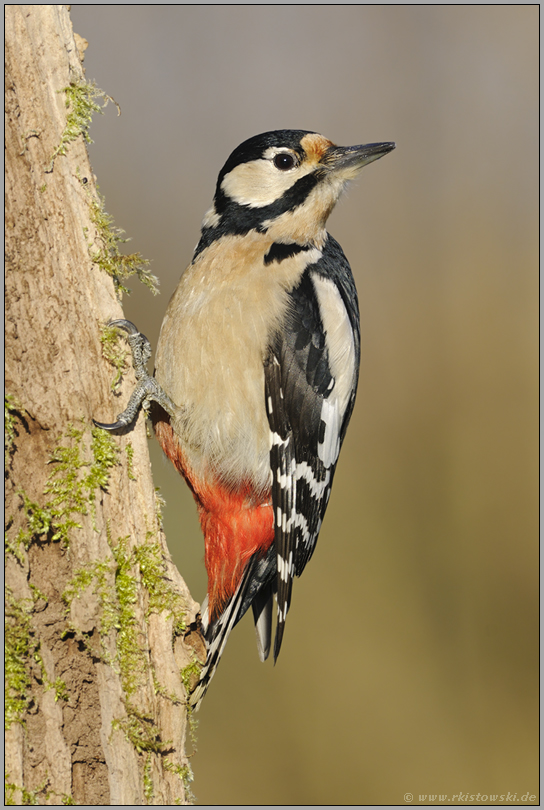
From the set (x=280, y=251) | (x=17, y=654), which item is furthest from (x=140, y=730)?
(x=280, y=251)

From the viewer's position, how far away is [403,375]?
4168 millimetres

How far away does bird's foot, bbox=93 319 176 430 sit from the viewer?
1.83 metres

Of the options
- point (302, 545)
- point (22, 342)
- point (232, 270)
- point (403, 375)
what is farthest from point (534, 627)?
point (22, 342)

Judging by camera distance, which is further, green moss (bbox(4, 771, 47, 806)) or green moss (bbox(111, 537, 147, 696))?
green moss (bbox(111, 537, 147, 696))

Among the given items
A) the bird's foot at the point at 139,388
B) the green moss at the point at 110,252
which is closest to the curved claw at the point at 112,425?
the bird's foot at the point at 139,388

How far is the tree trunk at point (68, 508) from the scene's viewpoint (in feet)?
5.20

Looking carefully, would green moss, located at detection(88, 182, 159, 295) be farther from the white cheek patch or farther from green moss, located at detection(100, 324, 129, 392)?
the white cheek patch

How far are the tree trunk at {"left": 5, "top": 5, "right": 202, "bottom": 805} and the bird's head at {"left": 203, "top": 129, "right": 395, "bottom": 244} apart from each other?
2.82 ft

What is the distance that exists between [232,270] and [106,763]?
1552mm

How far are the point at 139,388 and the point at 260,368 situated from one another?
444mm

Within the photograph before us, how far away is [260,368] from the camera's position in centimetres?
220

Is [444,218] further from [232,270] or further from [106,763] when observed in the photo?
[106,763]

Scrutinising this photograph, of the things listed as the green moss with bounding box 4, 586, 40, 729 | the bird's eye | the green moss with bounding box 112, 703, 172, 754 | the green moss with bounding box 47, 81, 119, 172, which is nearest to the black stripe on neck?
the bird's eye

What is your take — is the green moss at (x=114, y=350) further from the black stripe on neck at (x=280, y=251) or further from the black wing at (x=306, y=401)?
the black stripe on neck at (x=280, y=251)
